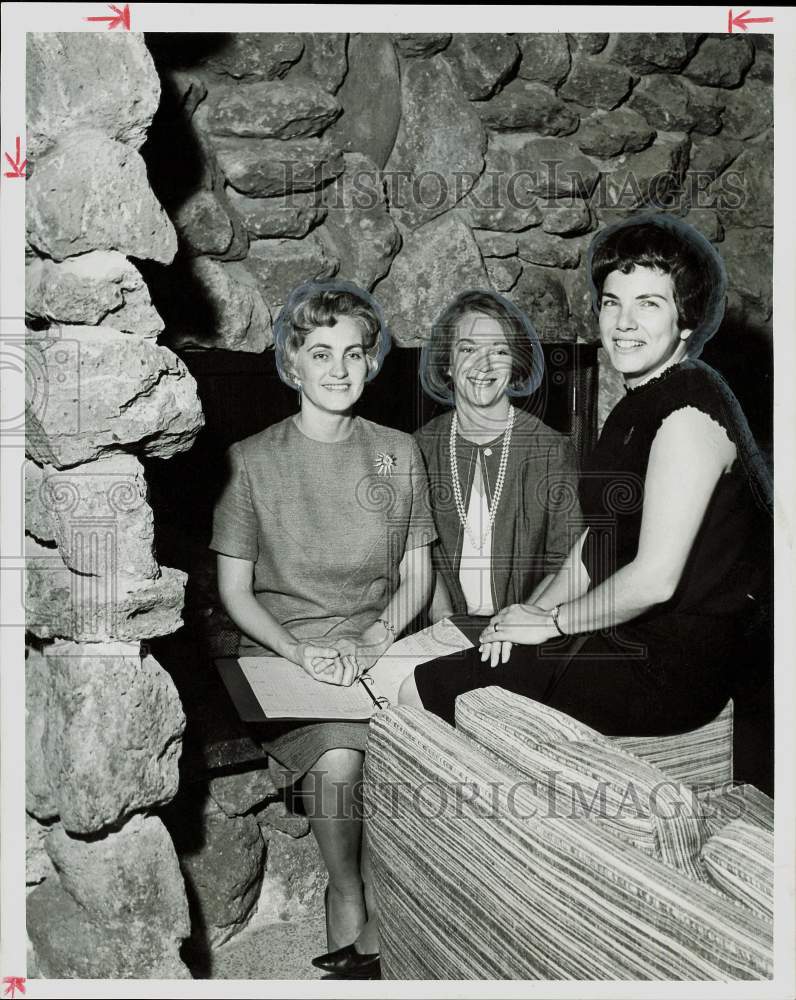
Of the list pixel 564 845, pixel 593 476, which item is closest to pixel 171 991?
pixel 564 845

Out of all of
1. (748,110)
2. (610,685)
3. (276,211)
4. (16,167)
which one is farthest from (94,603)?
(748,110)

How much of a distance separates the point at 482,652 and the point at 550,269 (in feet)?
2.58

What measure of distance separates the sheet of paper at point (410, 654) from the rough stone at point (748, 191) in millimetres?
992

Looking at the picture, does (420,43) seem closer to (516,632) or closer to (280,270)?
(280,270)

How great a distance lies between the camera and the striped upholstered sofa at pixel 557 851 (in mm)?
1608

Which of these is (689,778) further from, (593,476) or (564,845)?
(593,476)

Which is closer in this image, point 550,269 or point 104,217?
point 104,217

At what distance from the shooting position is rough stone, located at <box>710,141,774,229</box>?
7.15 feet

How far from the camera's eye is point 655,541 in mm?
1975

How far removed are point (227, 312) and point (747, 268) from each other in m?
1.04

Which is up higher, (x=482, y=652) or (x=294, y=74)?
(x=294, y=74)

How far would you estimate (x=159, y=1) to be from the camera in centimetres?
184

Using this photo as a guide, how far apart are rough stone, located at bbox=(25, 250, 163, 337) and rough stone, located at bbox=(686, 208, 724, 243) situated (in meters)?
1.09

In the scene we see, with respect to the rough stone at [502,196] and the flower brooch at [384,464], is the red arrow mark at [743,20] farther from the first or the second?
the flower brooch at [384,464]
